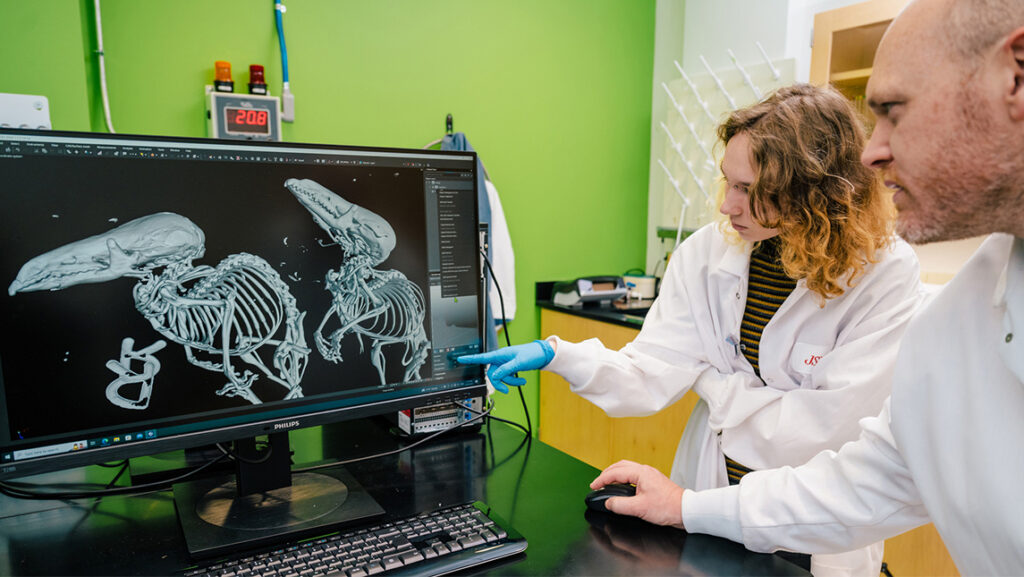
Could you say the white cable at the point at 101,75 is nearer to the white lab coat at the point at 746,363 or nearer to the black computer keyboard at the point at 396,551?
Result: the white lab coat at the point at 746,363

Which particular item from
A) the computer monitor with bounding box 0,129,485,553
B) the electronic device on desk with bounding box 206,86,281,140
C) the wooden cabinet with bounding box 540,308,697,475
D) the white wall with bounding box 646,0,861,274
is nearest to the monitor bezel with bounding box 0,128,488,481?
the computer monitor with bounding box 0,129,485,553

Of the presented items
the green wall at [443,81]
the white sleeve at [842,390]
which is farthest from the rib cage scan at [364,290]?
the green wall at [443,81]

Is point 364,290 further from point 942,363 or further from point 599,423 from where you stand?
point 599,423

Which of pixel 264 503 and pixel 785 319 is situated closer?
pixel 264 503

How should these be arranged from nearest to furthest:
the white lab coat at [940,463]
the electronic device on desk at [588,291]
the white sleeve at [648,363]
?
1. the white lab coat at [940,463]
2. the white sleeve at [648,363]
3. the electronic device on desk at [588,291]

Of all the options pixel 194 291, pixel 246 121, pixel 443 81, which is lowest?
pixel 194 291

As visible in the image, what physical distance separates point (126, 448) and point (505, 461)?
0.56 meters

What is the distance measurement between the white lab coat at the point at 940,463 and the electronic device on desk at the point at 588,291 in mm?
1841

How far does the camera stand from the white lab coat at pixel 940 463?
0.73 m

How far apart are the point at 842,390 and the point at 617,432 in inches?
60.3

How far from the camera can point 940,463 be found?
790 mm

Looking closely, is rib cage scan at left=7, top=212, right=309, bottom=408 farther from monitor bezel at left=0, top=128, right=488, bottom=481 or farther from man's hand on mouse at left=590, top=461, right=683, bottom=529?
man's hand on mouse at left=590, top=461, right=683, bottom=529

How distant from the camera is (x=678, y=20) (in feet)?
10.1

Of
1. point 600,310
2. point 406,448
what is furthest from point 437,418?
point 600,310
